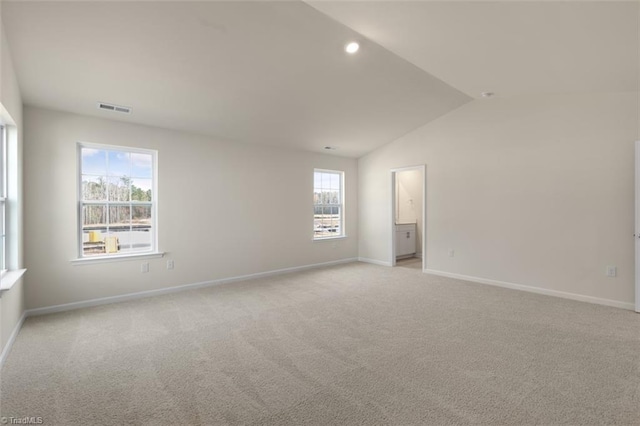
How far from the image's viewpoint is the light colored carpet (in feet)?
6.37

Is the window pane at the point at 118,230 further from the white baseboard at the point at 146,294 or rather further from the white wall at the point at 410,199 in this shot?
the white wall at the point at 410,199

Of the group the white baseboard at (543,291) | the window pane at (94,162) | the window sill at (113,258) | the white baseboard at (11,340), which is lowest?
the white baseboard at (11,340)

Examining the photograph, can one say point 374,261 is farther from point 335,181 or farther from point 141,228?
point 141,228

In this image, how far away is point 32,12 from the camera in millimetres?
2404

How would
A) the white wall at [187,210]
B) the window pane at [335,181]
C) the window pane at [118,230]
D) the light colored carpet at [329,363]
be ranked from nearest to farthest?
the light colored carpet at [329,363]
the white wall at [187,210]
the window pane at [118,230]
the window pane at [335,181]

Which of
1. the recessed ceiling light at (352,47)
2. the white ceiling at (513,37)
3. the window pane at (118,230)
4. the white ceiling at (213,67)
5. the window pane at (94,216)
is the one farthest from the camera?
the window pane at (118,230)

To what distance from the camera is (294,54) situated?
3285mm

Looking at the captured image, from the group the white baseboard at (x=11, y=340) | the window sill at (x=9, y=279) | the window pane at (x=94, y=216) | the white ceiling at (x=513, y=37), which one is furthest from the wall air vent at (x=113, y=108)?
the white ceiling at (x=513, y=37)

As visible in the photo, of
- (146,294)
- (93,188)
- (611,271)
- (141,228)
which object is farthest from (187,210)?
(611,271)

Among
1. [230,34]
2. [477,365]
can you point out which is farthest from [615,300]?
[230,34]

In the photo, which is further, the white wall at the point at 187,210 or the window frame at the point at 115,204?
the window frame at the point at 115,204

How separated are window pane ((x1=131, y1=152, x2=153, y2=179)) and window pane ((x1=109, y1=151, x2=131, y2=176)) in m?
0.06

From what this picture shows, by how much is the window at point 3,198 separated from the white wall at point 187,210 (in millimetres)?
564

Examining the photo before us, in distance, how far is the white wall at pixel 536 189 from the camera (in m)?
3.95
